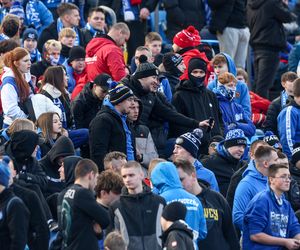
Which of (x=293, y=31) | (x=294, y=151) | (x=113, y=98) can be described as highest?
(x=113, y=98)

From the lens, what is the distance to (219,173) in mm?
14930

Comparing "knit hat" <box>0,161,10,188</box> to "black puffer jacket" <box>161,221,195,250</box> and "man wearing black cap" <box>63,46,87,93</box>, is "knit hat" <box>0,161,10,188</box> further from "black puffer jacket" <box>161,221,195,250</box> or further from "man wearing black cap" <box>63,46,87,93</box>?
"man wearing black cap" <box>63,46,87,93</box>

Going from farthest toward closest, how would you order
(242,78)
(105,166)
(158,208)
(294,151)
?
1. (242,78)
2. (294,151)
3. (105,166)
4. (158,208)

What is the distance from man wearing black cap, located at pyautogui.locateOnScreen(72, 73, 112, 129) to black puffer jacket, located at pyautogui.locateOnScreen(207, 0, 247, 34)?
562 cm

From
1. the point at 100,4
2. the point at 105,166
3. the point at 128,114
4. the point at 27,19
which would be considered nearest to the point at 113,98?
the point at 128,114

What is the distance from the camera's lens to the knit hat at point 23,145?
12945mm

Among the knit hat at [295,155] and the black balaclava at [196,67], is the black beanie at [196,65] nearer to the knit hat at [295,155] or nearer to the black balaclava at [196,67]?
the black balaclava at [196,67]

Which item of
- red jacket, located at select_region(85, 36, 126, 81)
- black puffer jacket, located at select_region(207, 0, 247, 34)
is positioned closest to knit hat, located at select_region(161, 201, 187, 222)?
red jacket, located at select_region(85, 36, 126, 81)

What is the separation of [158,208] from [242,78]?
6.89 meters

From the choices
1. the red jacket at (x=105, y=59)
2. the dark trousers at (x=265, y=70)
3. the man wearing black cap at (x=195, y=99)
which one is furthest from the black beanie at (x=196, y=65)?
the dark trousers at (x=265, y=70)

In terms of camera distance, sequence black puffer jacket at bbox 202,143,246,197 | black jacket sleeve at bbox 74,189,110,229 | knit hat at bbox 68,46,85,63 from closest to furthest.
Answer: black jacket sleeve at bbox 74,189,110,229
black puffer jacket at bbox 202,143,246,197
knit hat at bbox 68,46,85,63

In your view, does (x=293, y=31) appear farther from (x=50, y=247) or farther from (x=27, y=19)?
(x=50, y=247)

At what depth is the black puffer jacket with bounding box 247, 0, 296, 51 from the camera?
819 inches

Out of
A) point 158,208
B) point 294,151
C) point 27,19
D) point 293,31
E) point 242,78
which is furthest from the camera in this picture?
point 293,31
